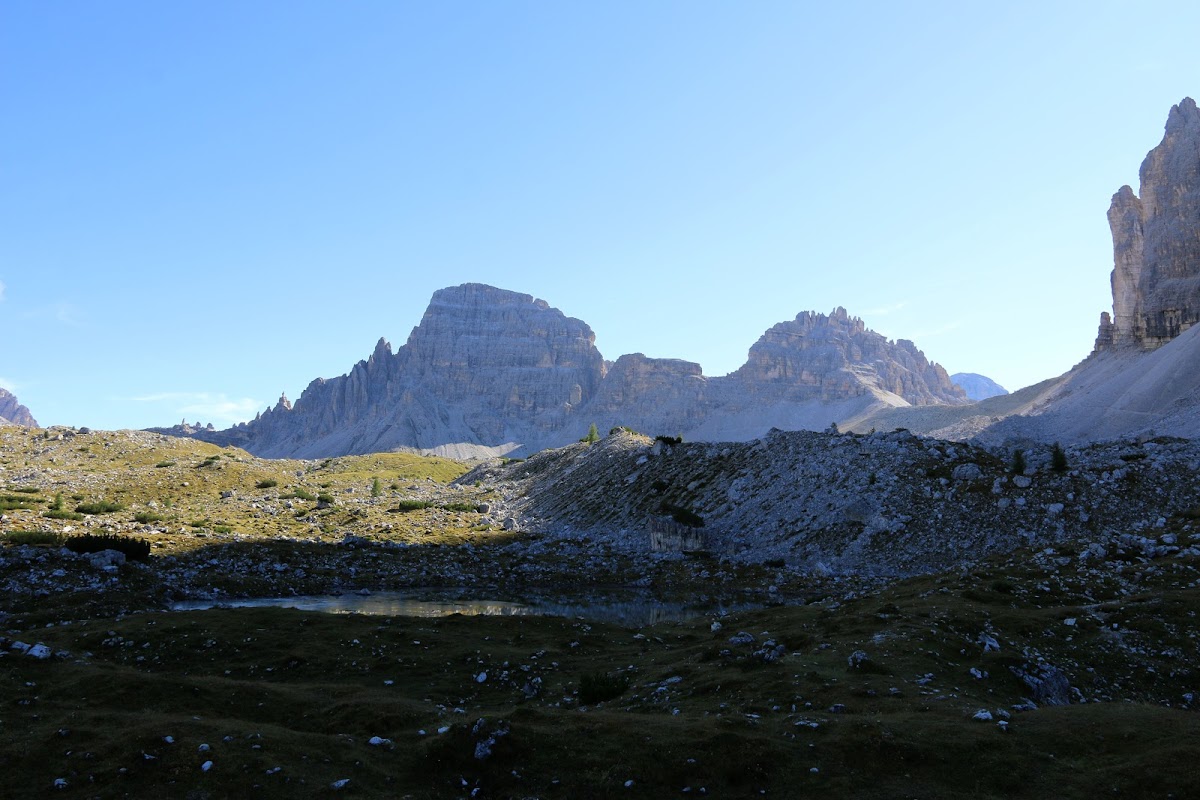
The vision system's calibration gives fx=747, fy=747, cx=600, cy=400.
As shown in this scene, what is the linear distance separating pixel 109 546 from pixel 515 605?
63.0ft

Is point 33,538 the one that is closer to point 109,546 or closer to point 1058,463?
point 109,546

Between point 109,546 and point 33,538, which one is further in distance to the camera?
point 33,538

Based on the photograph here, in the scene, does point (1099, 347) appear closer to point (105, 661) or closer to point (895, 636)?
point (895, 636)

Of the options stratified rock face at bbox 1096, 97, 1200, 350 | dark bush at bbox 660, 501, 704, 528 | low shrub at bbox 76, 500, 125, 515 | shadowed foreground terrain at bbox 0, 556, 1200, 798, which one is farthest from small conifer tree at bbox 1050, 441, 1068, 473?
stratified rock face at bbox 1096, 97, 1200, 350

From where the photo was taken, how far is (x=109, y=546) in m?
35.0

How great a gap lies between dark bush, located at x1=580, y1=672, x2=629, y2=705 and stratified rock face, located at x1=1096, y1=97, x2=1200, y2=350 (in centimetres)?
18853

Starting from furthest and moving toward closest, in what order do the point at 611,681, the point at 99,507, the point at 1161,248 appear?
the point at 1161,248, the point at 99,507, the point at 611,681

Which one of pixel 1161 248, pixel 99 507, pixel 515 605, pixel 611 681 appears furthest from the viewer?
pixel 1161 248

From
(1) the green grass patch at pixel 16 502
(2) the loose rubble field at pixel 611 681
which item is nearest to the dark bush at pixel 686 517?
(2) the loose rubble field at pixel 611 681

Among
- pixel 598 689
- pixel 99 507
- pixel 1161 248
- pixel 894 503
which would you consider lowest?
pixel 598 689

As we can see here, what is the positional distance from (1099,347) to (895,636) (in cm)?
20381

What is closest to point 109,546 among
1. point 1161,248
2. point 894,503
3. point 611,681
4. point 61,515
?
point 61,515

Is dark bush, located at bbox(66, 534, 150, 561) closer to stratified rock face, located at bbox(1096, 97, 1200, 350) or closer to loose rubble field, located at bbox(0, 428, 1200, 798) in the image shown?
loose rubble field, located at bbox(0, 428, 1200, 798)

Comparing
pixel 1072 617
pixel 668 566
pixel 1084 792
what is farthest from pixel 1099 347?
pixel 1084 792
